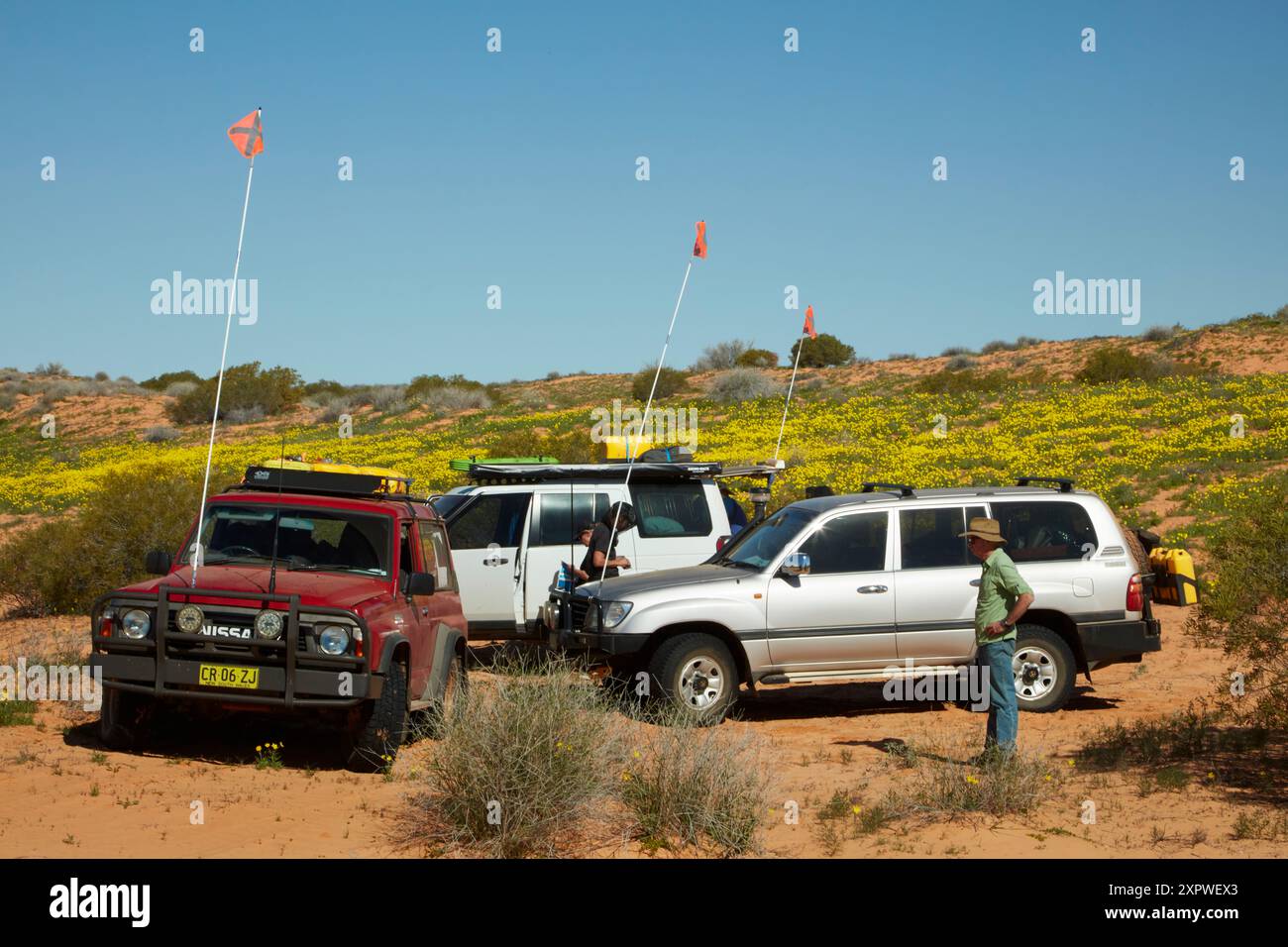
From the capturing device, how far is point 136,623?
320 inches

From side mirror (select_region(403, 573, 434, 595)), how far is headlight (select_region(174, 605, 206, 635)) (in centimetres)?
140

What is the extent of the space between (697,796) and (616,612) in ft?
11.9

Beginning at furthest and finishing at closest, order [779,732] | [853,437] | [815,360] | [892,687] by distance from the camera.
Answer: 1. [815,360]
2. [853,437]
3. [892,687]
4. [779,732]

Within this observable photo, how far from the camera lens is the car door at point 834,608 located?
33.6 ft

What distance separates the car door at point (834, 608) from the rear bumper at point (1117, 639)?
5.55ft

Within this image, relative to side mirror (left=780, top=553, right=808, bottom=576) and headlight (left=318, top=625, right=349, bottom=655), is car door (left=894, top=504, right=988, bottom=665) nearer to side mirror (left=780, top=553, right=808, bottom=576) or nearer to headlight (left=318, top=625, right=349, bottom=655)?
side mirror (left=780, top=553, right=808, bottom=576)

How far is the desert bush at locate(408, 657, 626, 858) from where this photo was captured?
21.0 feet

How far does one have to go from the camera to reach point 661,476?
1346 cm

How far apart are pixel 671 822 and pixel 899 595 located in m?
4.39

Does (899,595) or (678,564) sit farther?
(678,564)

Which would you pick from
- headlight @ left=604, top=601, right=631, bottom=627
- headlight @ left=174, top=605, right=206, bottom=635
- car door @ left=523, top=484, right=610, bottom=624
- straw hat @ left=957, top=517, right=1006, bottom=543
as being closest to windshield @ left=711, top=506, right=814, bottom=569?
headlight @ left=604, top=601, right=631, bottom=627
